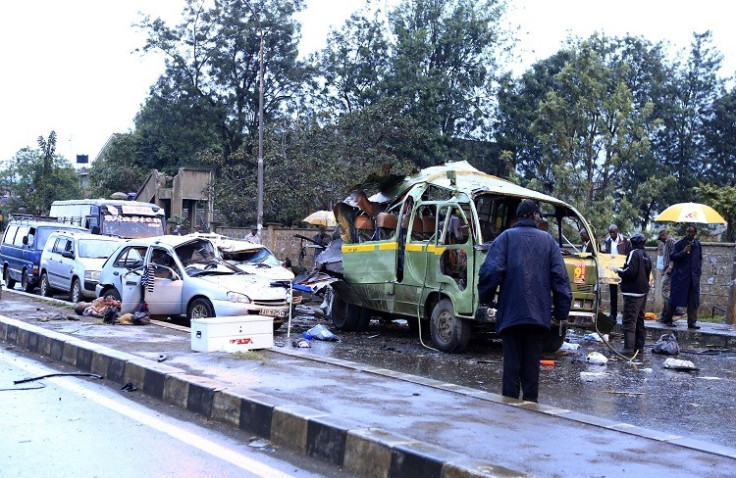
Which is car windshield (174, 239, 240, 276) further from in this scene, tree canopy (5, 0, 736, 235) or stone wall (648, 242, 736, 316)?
tree canopy (5, 0, 736, 235)

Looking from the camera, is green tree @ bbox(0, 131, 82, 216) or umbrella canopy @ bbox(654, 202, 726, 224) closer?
umbrella canopy @ bbox(654, 202, 726, 224)

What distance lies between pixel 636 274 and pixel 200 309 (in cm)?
665

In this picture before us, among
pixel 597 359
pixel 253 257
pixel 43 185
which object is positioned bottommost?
pixel 597 359

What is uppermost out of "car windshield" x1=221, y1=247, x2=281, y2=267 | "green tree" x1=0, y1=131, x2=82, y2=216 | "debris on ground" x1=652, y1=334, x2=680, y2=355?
"green tree" x1=0, y1=131, x2=82, y2=216

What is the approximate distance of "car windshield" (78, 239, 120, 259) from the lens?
18.3 metres

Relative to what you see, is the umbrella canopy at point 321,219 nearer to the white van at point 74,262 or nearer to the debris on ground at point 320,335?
the white van at point 74,262

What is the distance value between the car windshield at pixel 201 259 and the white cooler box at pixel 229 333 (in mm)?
3762

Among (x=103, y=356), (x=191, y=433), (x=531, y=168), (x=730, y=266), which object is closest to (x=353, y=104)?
(x=531, y=168)

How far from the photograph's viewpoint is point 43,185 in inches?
1778

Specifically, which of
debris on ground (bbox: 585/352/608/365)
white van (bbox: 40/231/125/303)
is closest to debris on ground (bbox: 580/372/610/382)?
debris on ground (bbox: 585/352/608/365)

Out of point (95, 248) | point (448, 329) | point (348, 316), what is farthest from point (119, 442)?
point (95, 248)

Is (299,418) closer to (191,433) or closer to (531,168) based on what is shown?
(191,433)

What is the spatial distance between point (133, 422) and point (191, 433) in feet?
2.04

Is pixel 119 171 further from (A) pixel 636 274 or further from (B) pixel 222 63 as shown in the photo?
(A) pixel 636 274
